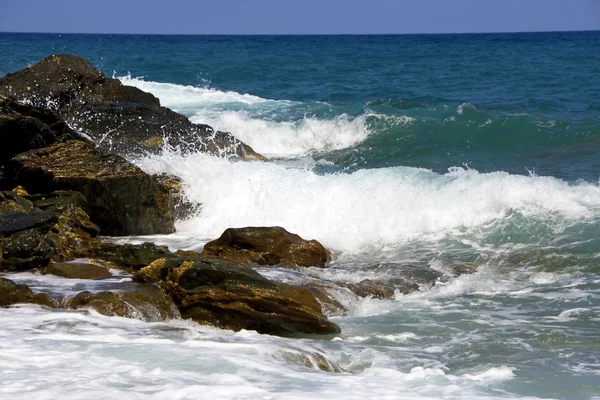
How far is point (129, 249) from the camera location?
8820 mm

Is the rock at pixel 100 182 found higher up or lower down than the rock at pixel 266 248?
higher up

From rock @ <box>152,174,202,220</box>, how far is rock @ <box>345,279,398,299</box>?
4002 mm

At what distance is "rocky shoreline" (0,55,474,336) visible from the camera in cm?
739

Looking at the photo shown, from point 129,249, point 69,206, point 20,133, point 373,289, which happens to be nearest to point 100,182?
point 69,206

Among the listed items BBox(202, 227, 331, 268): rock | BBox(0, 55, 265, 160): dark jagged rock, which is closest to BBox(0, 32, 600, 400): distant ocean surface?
BBox(202, 227, 331, 268): rock

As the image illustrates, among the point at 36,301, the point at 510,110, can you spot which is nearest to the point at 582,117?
the point at 510,110

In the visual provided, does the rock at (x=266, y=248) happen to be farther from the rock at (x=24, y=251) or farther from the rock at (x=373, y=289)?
the rock at (x=24, y=251)

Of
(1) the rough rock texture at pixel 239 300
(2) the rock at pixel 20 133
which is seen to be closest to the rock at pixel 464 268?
(1) the rough rock texture at pixel 239 300

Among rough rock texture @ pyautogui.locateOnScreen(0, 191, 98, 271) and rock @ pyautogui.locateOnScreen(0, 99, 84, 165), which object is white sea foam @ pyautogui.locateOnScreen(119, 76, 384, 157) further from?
rough rock texture @ pyautogui.locateOnScreen(0, 191, 98, 271)

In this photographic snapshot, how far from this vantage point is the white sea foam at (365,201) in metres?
12.1

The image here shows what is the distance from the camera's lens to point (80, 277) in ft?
27.0

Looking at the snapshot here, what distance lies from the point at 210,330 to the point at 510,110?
1817cm

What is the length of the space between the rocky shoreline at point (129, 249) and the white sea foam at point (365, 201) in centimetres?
60

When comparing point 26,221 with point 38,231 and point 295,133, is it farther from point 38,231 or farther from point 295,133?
point 295,133
